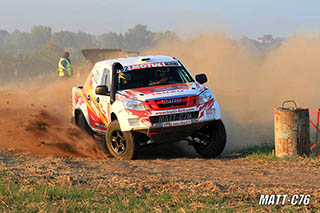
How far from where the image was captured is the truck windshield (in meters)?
10.5

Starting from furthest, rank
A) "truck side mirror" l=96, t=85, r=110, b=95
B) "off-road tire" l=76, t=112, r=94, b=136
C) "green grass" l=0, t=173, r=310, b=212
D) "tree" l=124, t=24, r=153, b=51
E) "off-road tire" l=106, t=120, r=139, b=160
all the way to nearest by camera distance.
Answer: "tree" l=124, t=24, r=153, b=51
"off-road tire" l=76, t=112, r=94, b=136
"truck side mirror" l=96, t=85, r=110, b=95
"off-road tire" l=106, t=120, r=139, b=160
"green grass" l=0, t=173, r=310, b=212

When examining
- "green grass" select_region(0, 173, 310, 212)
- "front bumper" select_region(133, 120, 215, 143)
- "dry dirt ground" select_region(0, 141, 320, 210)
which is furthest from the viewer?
"front bumper" select_region(133, 120, 215, 143)

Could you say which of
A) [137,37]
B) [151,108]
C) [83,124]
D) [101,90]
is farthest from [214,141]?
[137,37]

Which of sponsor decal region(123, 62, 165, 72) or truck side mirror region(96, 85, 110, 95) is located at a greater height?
sponsor decal region(123, 62, 165, 72)

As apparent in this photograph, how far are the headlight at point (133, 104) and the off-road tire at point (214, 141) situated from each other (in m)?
1.50

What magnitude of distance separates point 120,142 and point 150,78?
4.68ft

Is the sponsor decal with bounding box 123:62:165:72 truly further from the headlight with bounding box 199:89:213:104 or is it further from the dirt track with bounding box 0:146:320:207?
the dirt track with bounding box 0:146:320:207

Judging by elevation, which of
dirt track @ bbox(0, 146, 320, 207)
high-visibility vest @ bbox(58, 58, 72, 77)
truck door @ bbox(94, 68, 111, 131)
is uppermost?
high-visibility vest @ bbox(58, 58, 72, 77)

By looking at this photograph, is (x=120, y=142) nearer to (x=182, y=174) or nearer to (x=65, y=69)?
(x=182, y=174)

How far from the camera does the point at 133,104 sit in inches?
384

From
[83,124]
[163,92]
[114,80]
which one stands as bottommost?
[83,124]

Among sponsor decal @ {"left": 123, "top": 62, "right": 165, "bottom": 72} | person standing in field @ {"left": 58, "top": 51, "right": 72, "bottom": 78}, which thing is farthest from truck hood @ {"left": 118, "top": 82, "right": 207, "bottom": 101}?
person standing in field @ {"left": 58, "top": 51, "right": 72, "bottom": 78}

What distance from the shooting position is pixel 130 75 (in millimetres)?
10664

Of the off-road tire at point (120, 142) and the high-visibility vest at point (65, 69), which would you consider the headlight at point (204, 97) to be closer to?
the off-road tire at point (120, 142)
